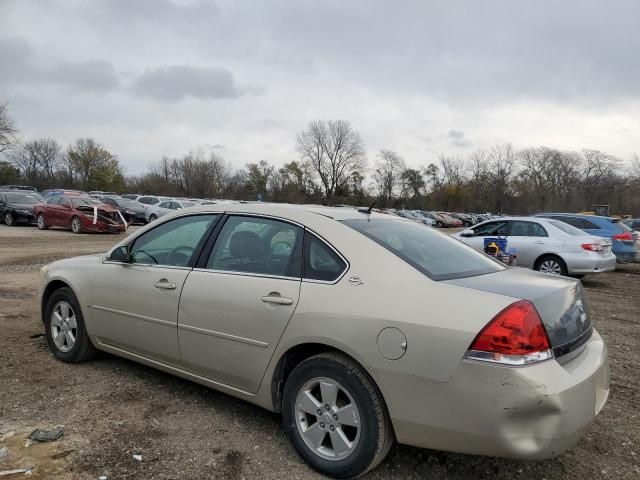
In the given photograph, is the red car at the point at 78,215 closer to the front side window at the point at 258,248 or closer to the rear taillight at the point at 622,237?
the rear taillight at the point at 622,237

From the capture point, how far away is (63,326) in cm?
459

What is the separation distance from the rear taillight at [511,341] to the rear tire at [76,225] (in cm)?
2057

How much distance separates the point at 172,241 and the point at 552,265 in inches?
379

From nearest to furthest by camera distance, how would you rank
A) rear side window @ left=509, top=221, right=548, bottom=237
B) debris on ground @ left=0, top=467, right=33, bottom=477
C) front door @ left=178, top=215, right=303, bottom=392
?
debris on ground @ left=0, top=467, right=33, bottom=477
front door @ left=178, top=215, right=303, bottom=392
rear side window @ left=509, top=221, right=548, bottom=237

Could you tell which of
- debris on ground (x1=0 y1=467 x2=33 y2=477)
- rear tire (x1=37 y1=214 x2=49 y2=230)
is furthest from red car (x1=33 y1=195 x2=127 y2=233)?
debris on ground (x1=0 y1=467 x2=33 y2=477)

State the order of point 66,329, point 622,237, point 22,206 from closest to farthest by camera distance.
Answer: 1. point 66,329
2. point 622,237
3. point 22,206

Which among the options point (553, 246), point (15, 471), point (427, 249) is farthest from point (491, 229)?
point (15, 471)

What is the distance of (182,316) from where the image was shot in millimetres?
3527

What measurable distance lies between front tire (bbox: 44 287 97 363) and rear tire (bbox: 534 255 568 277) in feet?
→ 31.8

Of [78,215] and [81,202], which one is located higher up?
→ [81,202]

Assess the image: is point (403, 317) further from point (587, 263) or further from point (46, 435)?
point (587, 263)

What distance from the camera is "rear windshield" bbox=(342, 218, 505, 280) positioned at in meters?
2.98

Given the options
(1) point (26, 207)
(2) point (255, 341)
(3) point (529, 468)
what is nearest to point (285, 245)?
(2) point (255, 341)

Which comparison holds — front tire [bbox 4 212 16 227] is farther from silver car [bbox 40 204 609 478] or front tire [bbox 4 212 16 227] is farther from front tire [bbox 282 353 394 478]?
front tire [bbox 282 353 394 478]
